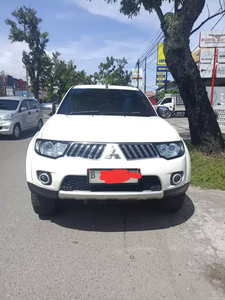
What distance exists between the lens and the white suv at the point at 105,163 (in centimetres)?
274

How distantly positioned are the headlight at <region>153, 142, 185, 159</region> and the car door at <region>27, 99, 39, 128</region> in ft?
31.1

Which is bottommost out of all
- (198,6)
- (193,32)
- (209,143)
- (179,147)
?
(209,143)

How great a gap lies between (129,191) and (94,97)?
216 centimetres

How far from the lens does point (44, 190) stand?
2889 mm

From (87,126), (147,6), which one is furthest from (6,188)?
(147,6)

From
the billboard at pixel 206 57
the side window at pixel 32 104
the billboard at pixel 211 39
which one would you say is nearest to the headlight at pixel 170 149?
the side window at pixel 32 104

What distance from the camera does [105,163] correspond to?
272 centimetres

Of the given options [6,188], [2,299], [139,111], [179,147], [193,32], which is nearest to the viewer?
[2,299]

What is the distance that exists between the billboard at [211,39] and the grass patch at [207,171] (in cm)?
1232

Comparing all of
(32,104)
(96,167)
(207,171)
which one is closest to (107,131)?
(96,167)

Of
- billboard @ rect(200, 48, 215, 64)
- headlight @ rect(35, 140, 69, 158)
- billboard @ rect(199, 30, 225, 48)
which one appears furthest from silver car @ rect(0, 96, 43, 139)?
billboard @ rect(200, 48, 215, 64)

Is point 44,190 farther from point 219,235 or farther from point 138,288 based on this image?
point 219,235

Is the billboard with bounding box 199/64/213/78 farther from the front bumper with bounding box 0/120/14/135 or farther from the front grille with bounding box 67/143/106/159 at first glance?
the front grille with bounding box 67/143/106/159

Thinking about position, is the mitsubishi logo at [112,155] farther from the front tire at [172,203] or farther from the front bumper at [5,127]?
the front bumper at [5,127]
